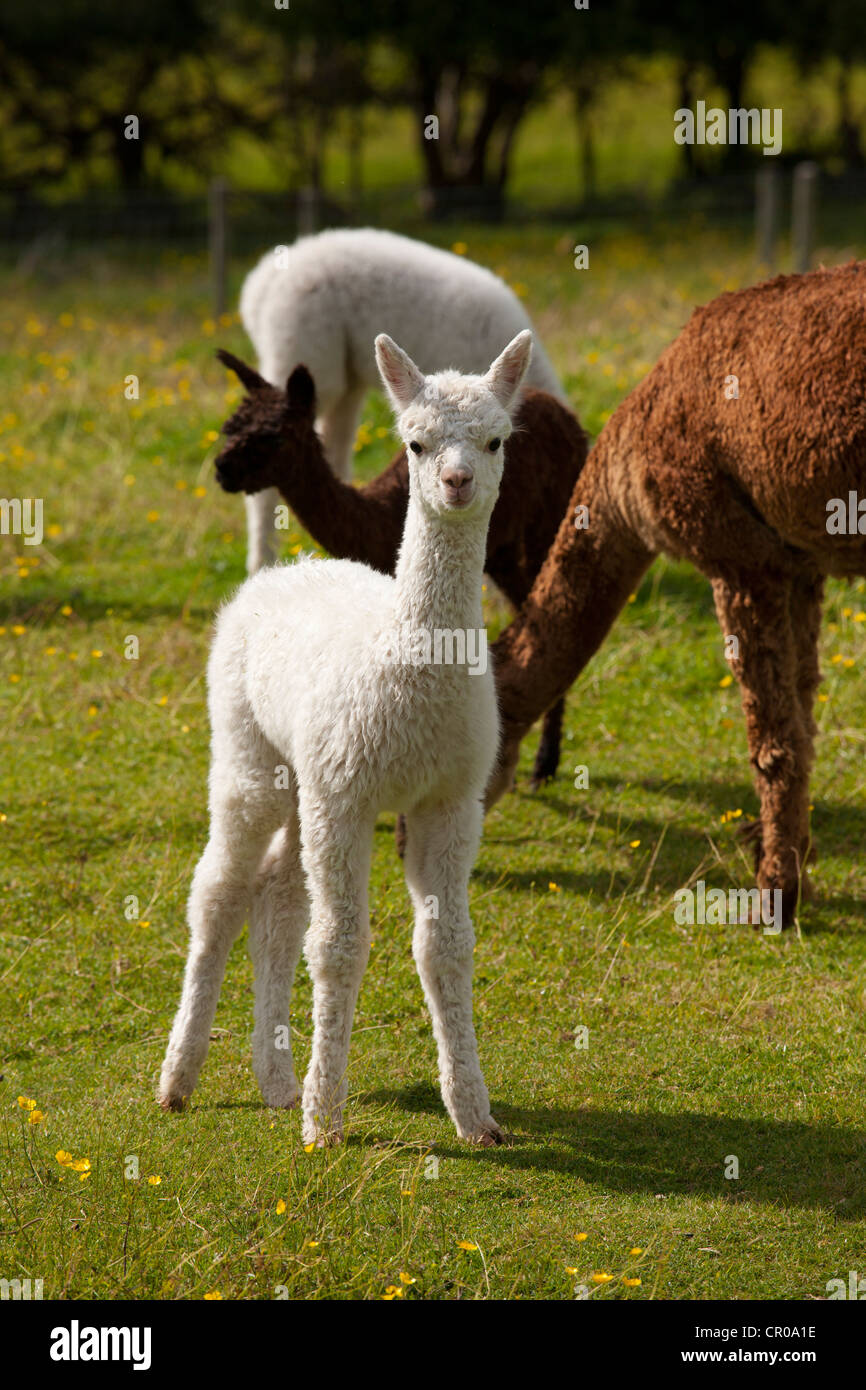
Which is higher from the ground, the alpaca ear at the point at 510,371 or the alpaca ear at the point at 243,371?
the alpaca ear at the point at 243,371

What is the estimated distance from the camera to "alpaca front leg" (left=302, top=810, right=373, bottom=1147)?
4.20 meters

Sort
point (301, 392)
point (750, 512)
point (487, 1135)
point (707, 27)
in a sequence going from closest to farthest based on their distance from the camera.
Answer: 1. point (487, 1135)
2. point (750, 512)
3. point (301, 392)
4. point (707, 27)

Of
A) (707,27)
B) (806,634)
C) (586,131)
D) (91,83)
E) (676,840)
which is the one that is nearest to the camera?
(806,634)

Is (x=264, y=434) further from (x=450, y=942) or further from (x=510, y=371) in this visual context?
(x=450, y=942)

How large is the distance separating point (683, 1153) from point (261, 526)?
14.4 ft

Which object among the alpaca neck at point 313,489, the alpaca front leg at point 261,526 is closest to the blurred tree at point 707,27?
the alpaca front leg at point 261,526

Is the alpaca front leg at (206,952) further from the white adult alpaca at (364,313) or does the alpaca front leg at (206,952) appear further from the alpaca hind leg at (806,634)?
the white adult alpaca at (364,313)

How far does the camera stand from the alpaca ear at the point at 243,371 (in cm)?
597

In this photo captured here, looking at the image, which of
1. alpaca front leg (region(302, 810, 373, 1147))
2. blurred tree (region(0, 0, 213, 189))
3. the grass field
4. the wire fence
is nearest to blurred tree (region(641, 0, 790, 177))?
the wire fence

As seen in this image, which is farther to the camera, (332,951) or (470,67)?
(470,67)

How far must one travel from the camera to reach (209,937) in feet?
15.3

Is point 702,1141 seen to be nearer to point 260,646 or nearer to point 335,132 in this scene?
point 260,646

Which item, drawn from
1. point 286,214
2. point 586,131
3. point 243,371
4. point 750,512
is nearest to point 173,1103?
point 750,512

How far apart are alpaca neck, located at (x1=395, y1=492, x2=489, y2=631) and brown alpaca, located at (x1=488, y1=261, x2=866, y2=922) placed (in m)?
1.49
